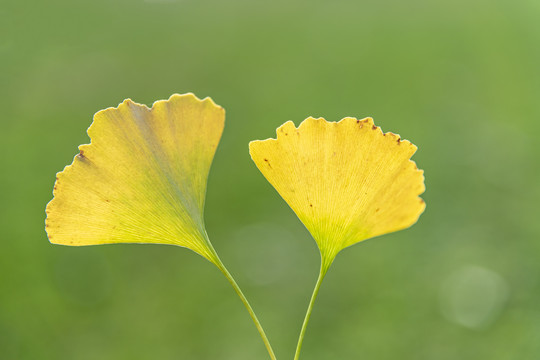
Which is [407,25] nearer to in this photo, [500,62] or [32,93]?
[500,62]

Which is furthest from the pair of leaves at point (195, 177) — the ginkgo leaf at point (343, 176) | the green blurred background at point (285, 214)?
the green blurred background at point (285, 214)

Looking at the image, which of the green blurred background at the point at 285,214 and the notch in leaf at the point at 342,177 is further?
the green blurred background at the point at 285,214

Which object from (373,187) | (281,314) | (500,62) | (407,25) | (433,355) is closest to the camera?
(373,187)

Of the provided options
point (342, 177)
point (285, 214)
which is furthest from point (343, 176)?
point (285, 214)

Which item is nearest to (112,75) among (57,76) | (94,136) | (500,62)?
(57,76)

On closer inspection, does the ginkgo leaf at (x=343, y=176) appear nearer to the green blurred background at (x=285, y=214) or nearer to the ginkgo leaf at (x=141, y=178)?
the ginkgo leaf at (x=141, y=178)

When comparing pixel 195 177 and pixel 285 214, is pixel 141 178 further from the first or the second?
pixel 285 214
